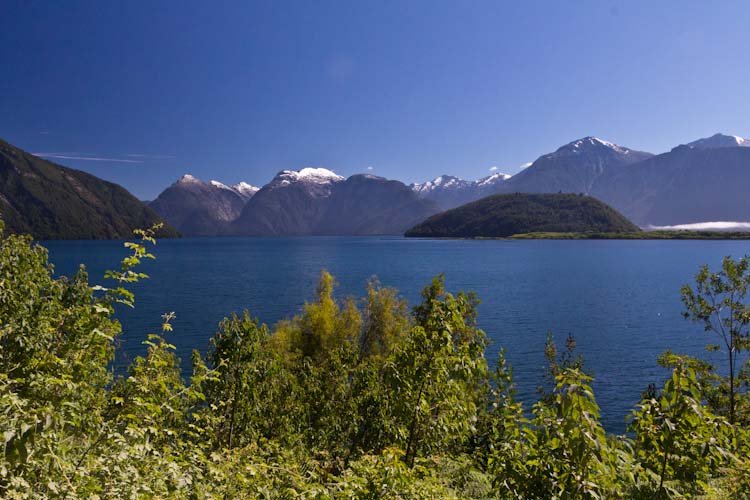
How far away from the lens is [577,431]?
5.93 meters

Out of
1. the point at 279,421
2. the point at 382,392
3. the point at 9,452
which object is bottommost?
the point at 279,421

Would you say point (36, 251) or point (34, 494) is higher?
point (36, 251)

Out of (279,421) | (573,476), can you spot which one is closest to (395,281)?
(279,421)

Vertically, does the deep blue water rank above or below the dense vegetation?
below

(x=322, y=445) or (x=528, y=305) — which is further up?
(x=322, y=445)

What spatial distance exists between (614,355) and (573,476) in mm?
60141

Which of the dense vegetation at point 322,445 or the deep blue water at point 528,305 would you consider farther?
the deep blue water at point 528,305

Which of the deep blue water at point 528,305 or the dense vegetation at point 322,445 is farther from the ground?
the dense vegetation at point 322,445

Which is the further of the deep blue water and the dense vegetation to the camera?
the deep blue water

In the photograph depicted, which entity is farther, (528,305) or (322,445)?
(528,305)

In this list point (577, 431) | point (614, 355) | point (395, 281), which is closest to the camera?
point (577, 431)

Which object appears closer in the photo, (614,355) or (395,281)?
(614,355)

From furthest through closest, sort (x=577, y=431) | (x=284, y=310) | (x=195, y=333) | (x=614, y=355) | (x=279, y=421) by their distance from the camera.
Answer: (x=284, y=310)
(x=195, y=333)
(x=614, y=355)
(x=279, y=421)
(x=577, y=431)

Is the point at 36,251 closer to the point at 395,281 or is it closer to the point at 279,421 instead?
the point at 279,421
